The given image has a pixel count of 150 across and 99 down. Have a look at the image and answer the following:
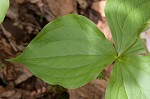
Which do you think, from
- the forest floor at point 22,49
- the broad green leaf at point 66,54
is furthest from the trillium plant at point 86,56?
the forest floor at point 22,49

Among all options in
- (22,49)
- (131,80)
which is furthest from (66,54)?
(22,49)

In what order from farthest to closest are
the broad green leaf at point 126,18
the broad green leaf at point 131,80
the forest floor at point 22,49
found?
the forest floor at point 22,49 < the broad green leaf at point 126,18 < the broad green leaf at point 131,80

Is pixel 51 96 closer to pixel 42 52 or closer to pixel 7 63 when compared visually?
pixel 7 63

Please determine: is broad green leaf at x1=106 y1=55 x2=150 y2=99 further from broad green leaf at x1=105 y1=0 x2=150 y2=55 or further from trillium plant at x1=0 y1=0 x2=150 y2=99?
broad green leaf at x1=105 y1=0 x2=150 y2=55

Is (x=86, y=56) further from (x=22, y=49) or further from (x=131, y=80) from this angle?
(x=22, y=49)

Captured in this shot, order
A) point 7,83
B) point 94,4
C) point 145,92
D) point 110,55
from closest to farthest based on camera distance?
point 145,92 → point 110,55 → point 7,83 → point 94,4

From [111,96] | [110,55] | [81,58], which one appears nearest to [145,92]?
[111,96]

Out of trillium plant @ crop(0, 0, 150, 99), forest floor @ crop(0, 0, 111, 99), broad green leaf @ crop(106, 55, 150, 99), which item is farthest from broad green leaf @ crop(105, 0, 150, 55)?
forest floor @ crop(0, 0, 111, 99)

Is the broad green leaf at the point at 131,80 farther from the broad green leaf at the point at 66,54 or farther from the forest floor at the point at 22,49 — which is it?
the forest floor at the point at 22,49
